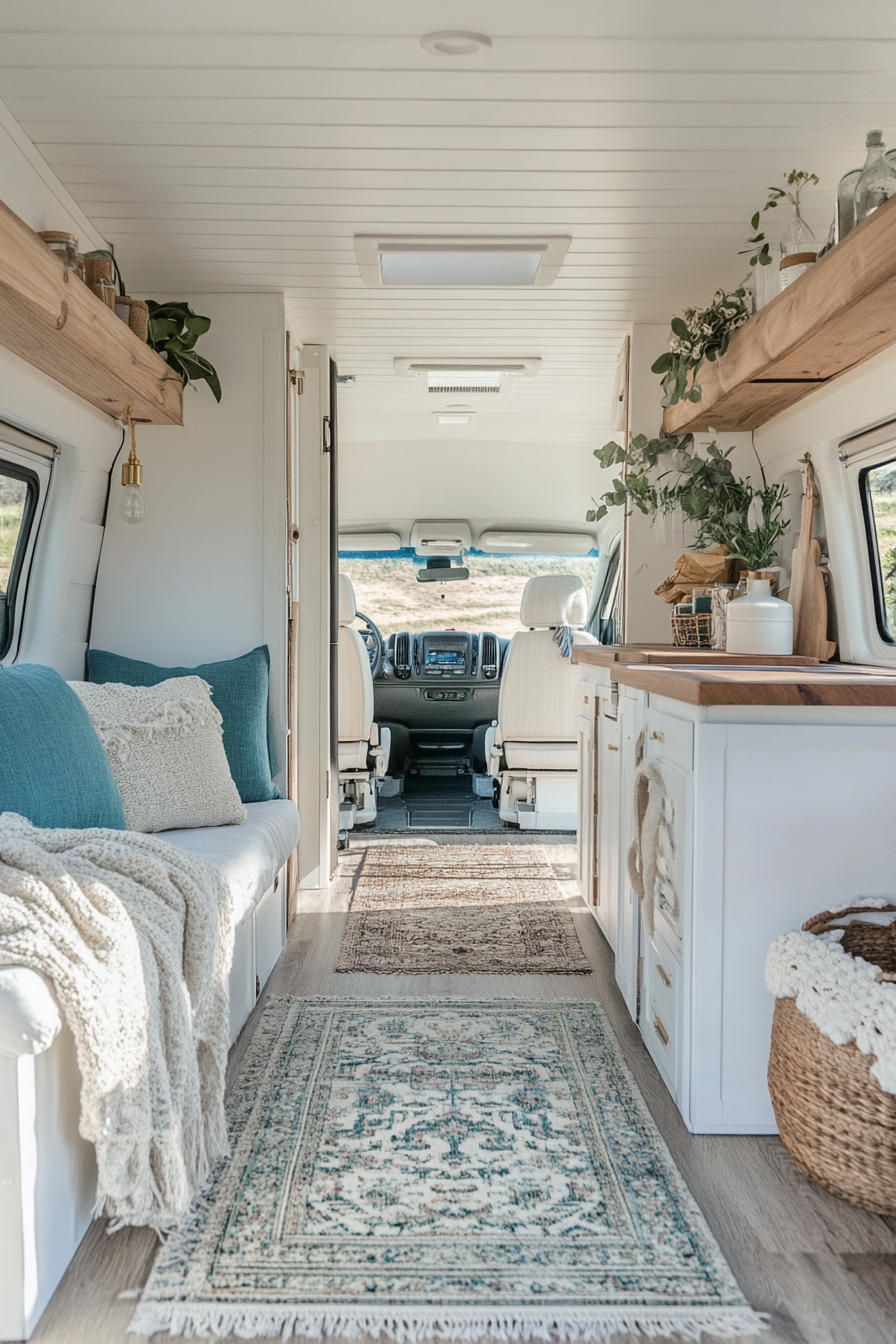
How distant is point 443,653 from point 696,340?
3923 mm

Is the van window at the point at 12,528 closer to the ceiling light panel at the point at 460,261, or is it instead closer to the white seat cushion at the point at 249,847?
the white seat cushion at the point at 249,847

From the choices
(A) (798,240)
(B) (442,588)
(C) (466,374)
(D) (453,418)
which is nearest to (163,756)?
(A) (798,240)

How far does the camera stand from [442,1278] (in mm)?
1622

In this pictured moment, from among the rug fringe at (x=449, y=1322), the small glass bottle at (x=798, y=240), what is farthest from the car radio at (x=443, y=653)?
the rug fringe at (x=449, y=1322)

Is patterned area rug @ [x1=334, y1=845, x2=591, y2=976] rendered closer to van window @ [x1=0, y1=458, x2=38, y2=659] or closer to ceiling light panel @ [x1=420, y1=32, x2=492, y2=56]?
van window @ [x1=0, y1=458, x2=38, y2=659]

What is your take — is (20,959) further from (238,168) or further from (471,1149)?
(238,168)

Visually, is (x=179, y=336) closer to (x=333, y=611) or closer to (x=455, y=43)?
(x=333, y=611)

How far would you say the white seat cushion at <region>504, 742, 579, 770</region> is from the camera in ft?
17.6

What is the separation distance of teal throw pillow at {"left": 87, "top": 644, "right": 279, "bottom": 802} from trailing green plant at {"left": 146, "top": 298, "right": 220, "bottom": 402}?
954mm

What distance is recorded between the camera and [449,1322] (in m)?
1.52

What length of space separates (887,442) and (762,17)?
1.22 m

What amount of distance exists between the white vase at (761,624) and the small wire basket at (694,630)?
0.33 meters

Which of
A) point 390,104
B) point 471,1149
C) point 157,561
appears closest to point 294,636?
point 157,561

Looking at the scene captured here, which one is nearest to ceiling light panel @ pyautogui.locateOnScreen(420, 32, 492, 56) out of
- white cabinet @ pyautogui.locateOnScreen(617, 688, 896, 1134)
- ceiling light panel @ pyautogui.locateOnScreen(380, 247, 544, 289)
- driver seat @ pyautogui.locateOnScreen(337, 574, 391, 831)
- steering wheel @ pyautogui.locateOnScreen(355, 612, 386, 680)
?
ceiling light panel @ pyautogui.locateOnScreen(380, 247, 544, 289)
